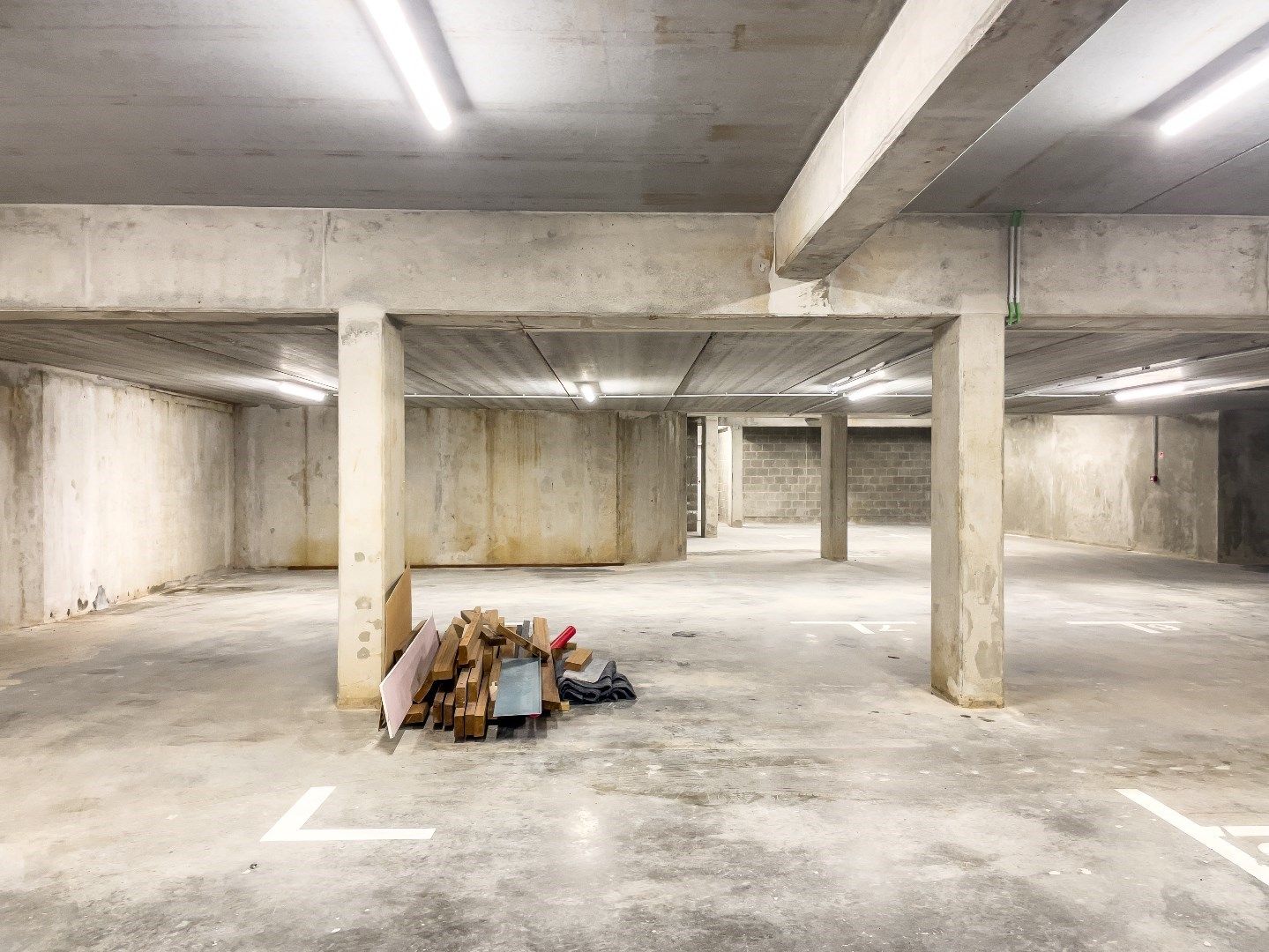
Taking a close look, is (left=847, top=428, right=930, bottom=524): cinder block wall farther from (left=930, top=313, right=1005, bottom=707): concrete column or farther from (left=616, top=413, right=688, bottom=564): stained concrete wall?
(left=930, top=313, right=1005, bottom=707): concrete column

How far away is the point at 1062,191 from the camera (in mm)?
4688

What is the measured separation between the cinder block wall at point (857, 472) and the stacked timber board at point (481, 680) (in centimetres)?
1907

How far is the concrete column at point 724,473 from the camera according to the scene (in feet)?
79.8

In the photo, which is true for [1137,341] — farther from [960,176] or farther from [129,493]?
[129,493]

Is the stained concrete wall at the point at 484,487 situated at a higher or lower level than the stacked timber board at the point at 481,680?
higher

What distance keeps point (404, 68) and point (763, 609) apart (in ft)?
23.8

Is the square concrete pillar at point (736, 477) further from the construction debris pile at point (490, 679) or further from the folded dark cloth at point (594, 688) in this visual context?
the folded dark cloth at point (594, 688)

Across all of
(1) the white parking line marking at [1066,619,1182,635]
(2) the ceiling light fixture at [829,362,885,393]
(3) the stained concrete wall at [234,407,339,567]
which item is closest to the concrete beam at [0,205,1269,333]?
(2) the ceiling light fixture at [829,362,885,393]

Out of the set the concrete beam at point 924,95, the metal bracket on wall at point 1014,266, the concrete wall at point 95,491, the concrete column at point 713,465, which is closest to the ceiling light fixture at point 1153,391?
the metal bracket on wall at point 1014,266

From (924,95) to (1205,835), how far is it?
11.1 feet

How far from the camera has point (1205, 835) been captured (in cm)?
331

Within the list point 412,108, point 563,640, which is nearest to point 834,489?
point 563,640

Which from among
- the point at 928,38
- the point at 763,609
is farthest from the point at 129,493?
the point at 928,38

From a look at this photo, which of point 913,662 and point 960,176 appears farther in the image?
point 913,662
